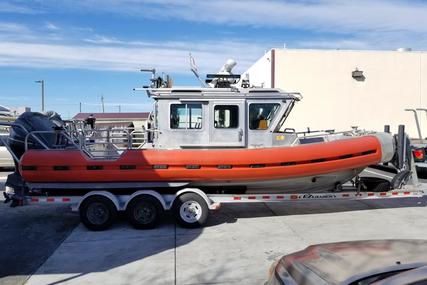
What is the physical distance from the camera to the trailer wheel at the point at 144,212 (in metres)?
9.01

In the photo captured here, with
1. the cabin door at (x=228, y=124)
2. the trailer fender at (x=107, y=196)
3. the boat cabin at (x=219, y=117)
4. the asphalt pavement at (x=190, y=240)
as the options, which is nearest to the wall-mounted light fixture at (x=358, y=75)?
the asphalt pavement at (x=190, y=240)

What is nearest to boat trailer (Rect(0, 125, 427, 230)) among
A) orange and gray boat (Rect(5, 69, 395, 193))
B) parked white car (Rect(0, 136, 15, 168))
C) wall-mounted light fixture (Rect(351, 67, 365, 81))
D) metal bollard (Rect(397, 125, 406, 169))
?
orange and gray boat (Rect(5, 69, 395, 193))

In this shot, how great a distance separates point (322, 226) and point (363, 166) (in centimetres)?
150

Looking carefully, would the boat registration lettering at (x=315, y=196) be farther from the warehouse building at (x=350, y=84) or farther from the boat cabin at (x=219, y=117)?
the warehouse building at (x=350, y=84)

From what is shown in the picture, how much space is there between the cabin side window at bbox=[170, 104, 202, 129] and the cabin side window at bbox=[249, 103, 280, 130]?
3.46 ft

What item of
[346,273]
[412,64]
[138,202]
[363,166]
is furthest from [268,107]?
[412,64]

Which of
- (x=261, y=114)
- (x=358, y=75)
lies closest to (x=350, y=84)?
(x=358, y=75)

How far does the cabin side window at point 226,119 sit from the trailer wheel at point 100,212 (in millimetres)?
2620

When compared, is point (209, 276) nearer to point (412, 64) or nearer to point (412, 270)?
point (412, 270)

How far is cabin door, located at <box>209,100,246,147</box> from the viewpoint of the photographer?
377 inches

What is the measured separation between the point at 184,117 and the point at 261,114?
1.57 meters

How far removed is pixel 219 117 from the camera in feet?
31.7

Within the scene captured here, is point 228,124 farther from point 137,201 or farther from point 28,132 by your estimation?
point 28,132

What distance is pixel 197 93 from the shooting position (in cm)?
966
